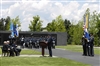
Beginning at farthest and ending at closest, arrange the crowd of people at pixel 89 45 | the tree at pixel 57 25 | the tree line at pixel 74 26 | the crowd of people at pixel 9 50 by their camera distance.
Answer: the tree at pixel 57 25 < the tree line at pixel 74 26 < the crowd of people at pixel 89 45 < the crowd of people at pixel 9 50

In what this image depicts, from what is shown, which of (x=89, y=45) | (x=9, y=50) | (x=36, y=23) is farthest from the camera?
(x=36, y=23)

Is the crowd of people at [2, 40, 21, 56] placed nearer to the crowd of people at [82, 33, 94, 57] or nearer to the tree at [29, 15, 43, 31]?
the crowd of people at [82, 33, 94, 57]

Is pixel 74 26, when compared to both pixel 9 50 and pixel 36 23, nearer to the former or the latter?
pixel 36 23

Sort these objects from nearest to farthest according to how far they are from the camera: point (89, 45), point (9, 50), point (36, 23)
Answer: point (9, 50) → point (89, 45) → point (36, 23)

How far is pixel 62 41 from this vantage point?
59625mm

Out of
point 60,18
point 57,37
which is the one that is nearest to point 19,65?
point 57,37

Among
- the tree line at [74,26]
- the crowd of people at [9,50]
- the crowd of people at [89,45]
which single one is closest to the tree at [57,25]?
the tree line at [74,26]

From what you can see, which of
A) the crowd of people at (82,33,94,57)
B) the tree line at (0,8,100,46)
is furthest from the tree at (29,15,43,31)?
the crowd of people at (82,33,94,57)

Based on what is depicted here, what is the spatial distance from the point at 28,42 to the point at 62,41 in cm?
2096

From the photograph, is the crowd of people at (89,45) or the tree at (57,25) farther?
the tree at (57,25)

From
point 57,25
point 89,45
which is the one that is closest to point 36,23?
point 57,25

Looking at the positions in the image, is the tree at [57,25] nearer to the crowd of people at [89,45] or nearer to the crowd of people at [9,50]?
the crowd of people at [89,45]

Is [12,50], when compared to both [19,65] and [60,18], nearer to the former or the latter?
[19,65]

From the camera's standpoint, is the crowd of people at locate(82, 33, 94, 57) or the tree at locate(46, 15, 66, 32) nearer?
the crowd of people at locate(82, 33, 94, 57)
